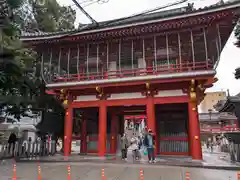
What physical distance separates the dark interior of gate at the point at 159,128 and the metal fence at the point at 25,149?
321cm

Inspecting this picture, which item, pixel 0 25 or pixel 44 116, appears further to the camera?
pixel 44 116

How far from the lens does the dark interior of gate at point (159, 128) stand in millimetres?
15984

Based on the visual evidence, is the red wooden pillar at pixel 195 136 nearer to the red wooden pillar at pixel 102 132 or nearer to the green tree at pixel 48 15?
the red wooden pillar at pixel 102 132

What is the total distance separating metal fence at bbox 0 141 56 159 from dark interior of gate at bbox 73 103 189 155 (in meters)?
3.21

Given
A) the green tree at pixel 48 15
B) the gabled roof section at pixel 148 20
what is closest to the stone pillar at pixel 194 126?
the gabled roof section at pixel 148 20

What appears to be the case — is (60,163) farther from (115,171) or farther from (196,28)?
(196,28)

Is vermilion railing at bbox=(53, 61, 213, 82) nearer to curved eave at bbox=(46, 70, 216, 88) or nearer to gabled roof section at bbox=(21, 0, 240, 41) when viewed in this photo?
curved eave at bbox=(46, 70, 216, 88)

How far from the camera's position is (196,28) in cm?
1317

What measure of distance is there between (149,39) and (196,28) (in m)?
3.18

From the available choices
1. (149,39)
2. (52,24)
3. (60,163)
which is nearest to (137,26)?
(149,39)

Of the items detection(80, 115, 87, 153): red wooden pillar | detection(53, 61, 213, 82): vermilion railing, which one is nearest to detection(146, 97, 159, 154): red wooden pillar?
detection(53, 61, 213, 82): vermilion railing

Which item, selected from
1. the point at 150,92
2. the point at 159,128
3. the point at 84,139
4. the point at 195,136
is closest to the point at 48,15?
the point at 84,139

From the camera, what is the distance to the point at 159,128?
1700cm

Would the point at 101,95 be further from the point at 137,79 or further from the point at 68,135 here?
the point at 68,135
